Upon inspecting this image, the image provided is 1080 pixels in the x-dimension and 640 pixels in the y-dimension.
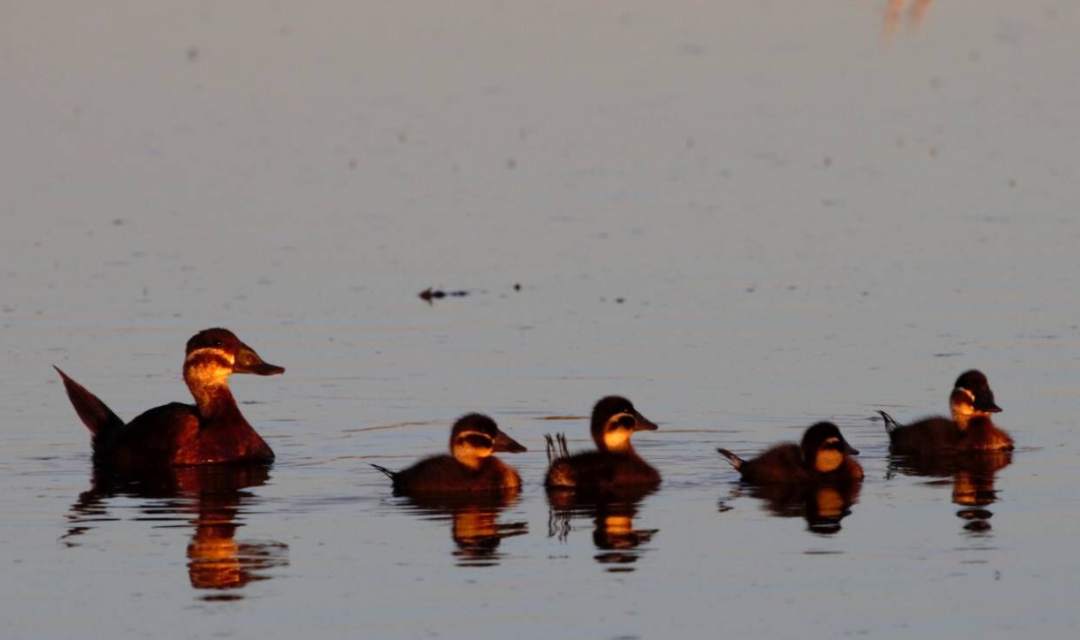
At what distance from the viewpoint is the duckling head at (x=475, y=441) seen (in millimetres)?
13555

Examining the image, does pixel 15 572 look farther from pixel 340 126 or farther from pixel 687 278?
pixel 340 126

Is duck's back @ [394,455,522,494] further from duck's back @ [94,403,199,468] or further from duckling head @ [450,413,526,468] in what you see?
duck's back @ [94,403,199,468]

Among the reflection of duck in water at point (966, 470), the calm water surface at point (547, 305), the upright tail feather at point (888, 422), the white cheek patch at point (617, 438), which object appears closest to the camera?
the calm water surface at point (547, 305)

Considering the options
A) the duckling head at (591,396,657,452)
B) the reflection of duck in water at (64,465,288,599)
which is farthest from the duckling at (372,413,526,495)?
the reflection of duck in water at (64,465,288,599)

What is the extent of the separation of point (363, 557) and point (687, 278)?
778cm

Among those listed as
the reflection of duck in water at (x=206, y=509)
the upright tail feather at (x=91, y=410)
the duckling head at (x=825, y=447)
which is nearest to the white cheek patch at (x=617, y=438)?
the duckling head at (x=825, y=447)

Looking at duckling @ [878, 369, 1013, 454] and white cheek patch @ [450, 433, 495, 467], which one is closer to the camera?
white cheek patch @ [450, 433, 495, 467]

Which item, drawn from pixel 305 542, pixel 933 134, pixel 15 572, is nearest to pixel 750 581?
pixel 305 542

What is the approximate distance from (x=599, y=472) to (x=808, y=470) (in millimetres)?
1131

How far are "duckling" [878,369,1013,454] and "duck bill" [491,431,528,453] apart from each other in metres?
2.25

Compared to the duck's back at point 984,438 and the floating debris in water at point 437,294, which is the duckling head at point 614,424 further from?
the floating debris in water at point 437,294

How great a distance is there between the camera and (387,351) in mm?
17062

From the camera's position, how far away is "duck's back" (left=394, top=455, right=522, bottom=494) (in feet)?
44.2

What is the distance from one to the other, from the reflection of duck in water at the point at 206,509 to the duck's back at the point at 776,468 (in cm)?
266
